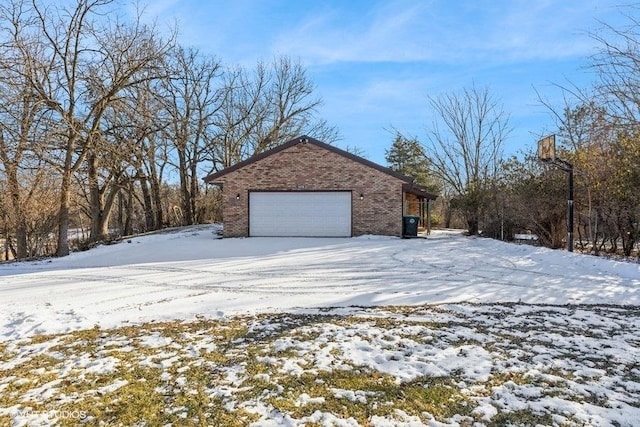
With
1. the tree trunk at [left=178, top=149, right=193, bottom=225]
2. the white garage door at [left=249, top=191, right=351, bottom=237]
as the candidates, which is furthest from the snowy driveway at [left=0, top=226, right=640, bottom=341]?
the tree trunk at [left=178, top=149, right=193, bottom=225]

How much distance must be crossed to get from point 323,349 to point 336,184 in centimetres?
1312

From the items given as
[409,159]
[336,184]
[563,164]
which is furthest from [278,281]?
[409,159]

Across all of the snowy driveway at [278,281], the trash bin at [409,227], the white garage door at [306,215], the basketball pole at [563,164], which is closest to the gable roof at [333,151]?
the trash bin at [409,227]

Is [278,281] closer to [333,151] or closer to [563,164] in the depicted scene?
[563,164]

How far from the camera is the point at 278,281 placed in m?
7.93

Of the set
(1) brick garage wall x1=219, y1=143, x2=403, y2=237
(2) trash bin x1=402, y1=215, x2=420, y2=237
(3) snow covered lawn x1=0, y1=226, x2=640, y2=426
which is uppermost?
(1) brick garage wall x1=219, y1=143, x2=403, y2=237

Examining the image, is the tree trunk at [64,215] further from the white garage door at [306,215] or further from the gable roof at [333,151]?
the white garage door at [306,215]

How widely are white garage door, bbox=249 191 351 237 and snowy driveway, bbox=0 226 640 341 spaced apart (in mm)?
3411

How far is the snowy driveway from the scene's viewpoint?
584 centimetres

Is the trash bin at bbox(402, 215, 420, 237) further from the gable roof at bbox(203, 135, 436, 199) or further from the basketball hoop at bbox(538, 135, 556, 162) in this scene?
the basketball hoop at bbox(538, 135, 556, 162)

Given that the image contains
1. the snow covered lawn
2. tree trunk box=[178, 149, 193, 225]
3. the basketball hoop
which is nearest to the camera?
the snow covered lawn

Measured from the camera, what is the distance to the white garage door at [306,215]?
55.0ft

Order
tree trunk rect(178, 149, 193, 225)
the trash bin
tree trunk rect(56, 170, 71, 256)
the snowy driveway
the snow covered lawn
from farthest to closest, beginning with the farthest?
tree trunk rect(178, 149, 193, 225) → the trash bin → tree trunk rect(56, 170, 71, 256) → the snowy driveway → the snow covered lawn

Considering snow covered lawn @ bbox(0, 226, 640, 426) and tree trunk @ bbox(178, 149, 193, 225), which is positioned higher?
tree trunk @ bbox(178, 149, 193, 225)
